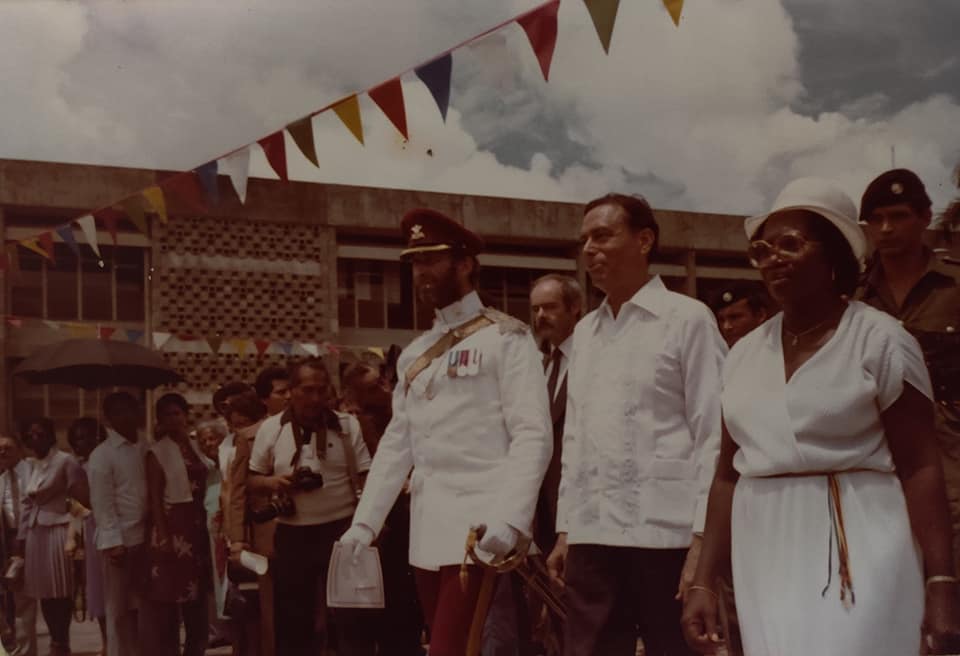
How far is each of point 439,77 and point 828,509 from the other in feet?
13.8

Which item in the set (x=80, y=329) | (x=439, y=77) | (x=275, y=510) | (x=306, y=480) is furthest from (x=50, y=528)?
(x=80, y=329)

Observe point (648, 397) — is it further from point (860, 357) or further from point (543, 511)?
point (543, 511)

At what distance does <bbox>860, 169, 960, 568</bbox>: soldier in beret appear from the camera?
421 cm

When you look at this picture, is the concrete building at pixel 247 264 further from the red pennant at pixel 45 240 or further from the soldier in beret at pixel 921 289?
the soldier in beret at pixel 921 289

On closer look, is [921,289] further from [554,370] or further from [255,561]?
[255,561]

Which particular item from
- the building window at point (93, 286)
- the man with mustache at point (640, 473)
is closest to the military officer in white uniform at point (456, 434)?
the man with mustache at point (640, 473)

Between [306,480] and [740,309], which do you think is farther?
[306,480]

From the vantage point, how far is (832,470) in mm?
2580

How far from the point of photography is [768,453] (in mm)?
2641

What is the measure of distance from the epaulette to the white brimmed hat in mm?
1388

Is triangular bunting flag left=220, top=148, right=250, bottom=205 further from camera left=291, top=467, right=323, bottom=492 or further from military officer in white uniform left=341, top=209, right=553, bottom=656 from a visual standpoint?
military officer in white uniform left=341, top=209, right=553, bottom=656

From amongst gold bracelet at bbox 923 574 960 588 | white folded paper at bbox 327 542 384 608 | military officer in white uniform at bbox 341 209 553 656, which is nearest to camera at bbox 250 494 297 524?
military officer in white uniform at bbox 341 209 553 656

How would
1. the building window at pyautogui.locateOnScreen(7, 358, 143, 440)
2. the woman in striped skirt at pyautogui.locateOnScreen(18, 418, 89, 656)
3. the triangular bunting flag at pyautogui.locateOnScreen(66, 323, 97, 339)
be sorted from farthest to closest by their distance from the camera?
the building window at pyautogui.locateOnScreen(7, 358, 143, 440)
the triangular bunting flag at pyautogui.locateOnScreen(66, 323, 97, 339)
the woman in striped skirt at pyautogui.locateOnScreen(18, 418, 89, 656)

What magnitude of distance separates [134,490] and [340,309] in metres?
14.4
